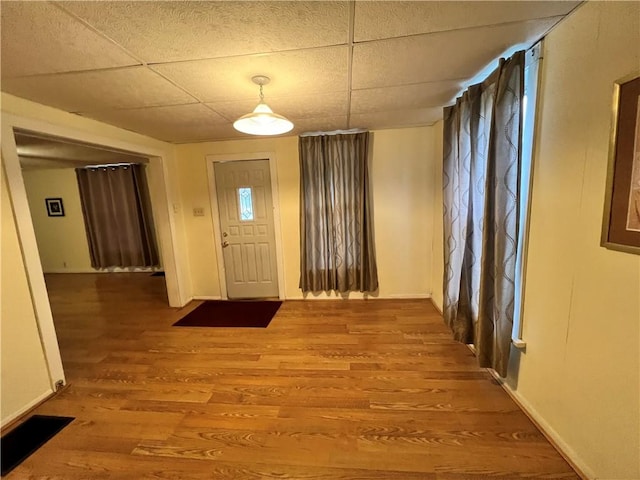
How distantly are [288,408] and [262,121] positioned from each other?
1.93m

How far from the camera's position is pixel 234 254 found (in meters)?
3.86

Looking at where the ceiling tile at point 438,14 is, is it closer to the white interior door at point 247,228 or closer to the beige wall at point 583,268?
the beige wall at point 583,268

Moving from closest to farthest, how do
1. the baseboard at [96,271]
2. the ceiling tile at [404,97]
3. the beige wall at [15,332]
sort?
the beige wall at [15,332] → the ceiling tile at [404,97] → the baseboard at [96,271]

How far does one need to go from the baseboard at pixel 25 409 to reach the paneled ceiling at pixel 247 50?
2151 mm

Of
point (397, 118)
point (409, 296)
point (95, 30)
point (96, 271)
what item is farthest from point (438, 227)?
point (96, 271)

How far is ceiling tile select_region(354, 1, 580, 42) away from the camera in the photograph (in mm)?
1181

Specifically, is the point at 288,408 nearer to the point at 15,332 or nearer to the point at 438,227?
the point at 15,332

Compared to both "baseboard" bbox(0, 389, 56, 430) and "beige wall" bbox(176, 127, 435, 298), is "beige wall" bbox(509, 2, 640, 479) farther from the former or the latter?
"baseboard" bbox(0, 389, 56, 430)

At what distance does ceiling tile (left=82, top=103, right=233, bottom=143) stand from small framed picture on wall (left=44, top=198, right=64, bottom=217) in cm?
418

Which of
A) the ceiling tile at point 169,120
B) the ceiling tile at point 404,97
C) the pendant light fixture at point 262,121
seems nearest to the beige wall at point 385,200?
the ceiling tile at point 169,120

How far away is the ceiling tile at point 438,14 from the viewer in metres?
1.18

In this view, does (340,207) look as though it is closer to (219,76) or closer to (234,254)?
(234,254)

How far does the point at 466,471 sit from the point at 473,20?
2246 millimetres

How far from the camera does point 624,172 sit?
42.4 inches
